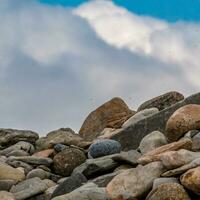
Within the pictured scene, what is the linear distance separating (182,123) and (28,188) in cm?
303

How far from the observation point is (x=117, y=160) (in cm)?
1138

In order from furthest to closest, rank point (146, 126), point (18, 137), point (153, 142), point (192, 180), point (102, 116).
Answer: point (102, 116) → point (18, 137) → point (146, 126) → point (153, 142) → point (192, 180)

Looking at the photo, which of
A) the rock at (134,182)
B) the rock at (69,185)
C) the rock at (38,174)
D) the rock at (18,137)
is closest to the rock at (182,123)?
the rock at (134,182)

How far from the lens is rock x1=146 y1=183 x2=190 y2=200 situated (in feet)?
28.8

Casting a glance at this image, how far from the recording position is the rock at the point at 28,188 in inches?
448

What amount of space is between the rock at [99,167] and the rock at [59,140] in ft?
8.00

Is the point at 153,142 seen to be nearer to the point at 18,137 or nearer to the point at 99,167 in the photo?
the point at 99,167

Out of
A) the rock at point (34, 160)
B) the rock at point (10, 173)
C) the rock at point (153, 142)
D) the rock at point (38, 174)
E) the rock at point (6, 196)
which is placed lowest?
the rock at point (6, 196)

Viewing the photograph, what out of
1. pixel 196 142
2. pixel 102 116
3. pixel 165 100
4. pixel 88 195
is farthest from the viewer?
pixel 102 116

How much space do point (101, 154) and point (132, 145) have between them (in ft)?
3.16

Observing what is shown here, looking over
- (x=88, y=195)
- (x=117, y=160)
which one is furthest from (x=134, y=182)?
(x=117, y=160)

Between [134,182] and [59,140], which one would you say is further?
[59,140]

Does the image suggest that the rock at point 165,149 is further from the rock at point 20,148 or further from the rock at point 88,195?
the rock at point 20,148

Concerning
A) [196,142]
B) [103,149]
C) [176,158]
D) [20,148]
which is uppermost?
[20,148]
